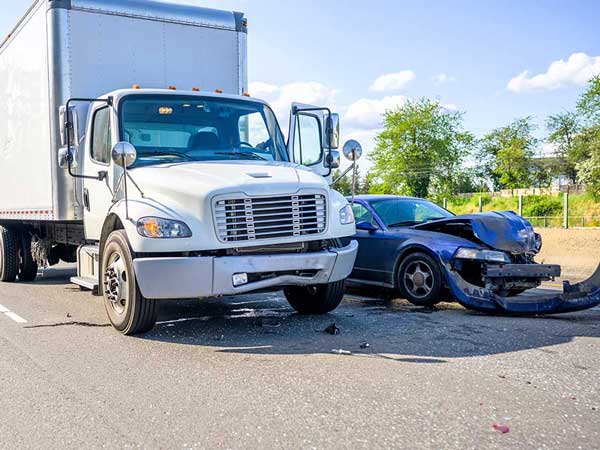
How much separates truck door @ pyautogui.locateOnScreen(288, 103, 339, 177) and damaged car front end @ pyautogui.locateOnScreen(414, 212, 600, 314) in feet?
5.54

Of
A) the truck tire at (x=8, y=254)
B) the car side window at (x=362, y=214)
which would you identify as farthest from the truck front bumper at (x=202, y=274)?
the truck tire at (x=8, y=254)

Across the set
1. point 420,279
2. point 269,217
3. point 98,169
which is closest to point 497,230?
point 420,279

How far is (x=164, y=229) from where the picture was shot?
609 cm

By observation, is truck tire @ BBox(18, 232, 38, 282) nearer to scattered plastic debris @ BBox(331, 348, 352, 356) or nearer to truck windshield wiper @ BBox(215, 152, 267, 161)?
truck windshield wiper @ BBox(215, 152, 267, 161)

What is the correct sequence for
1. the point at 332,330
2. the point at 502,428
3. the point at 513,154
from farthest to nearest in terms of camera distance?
1. the point at 513,154
2. the point at 332,330
3. the point at 502,428

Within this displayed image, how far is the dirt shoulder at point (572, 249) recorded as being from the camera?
56.7 feet

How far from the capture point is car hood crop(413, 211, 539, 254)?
7.78 m

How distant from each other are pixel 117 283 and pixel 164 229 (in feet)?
3.37

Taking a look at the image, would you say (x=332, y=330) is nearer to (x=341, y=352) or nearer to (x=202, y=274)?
(x=341, y=352)

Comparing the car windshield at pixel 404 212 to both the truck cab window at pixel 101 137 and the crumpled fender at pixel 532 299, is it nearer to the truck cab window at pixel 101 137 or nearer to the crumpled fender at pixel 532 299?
the crumpled fender at pixel 532 299

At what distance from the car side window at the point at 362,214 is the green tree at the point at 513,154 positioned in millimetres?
63845

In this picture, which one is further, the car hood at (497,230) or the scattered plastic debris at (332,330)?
the car hood at (497,230)

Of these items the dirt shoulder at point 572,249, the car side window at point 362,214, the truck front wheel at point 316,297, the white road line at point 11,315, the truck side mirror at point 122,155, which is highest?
the truck side mirror at point 122,155

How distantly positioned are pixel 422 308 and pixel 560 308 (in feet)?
5.31
